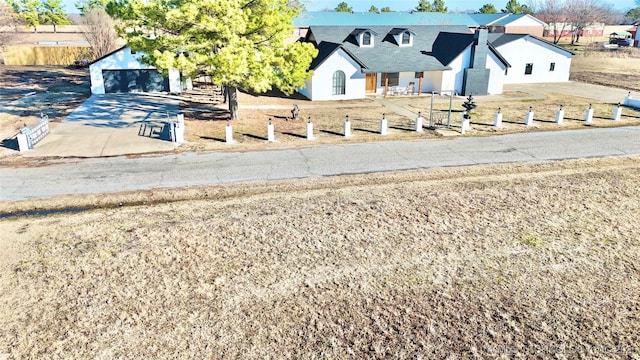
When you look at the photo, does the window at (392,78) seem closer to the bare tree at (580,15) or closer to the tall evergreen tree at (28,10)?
the bare tree at (580,15)

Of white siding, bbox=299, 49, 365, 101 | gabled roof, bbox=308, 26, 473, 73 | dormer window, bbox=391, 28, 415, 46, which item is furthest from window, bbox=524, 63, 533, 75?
white siding, bbox=299, 49, 365, 101

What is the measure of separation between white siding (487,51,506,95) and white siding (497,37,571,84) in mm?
5202

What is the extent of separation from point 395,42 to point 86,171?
2492cm

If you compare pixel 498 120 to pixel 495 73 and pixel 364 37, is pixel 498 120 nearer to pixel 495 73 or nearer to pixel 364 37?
pixel 495 73

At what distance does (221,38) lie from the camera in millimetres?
20719

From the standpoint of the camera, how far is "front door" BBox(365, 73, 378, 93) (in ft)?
108

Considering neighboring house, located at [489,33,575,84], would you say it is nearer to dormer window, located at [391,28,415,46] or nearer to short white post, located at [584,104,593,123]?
dormer window, located at [391,28,415,46]

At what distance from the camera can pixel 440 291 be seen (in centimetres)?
981

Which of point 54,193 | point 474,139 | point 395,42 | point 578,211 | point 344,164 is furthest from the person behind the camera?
point 395,42

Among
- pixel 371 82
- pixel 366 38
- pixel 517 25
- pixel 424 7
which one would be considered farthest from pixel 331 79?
pixel 424 7

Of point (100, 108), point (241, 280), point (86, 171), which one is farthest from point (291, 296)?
point (100, 108)

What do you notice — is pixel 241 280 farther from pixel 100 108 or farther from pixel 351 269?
pixel 100 108

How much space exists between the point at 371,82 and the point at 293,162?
17259 millimetres

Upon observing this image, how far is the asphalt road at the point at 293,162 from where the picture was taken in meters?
15.6
